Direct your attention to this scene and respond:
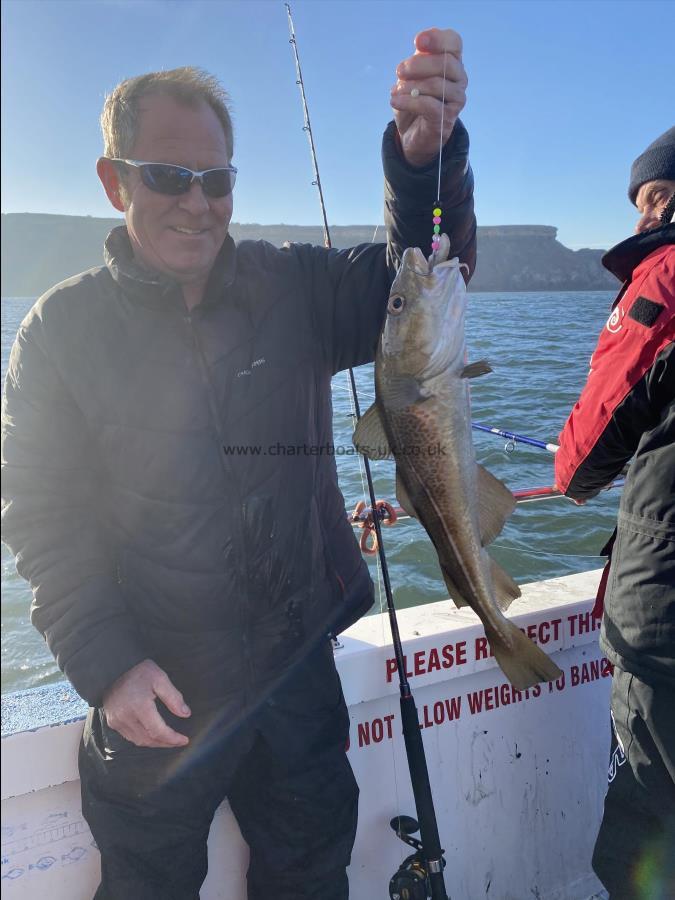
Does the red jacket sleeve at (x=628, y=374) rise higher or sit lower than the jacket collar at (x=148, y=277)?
lower

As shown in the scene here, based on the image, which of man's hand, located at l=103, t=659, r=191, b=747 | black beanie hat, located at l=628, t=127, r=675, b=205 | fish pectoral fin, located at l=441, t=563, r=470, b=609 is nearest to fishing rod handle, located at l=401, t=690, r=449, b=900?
fish pectoral fin, located at l=441, t=563, r=470, b=609

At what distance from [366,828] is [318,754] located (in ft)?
2.85

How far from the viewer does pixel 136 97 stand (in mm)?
2014

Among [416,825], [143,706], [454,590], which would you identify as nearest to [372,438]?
[454,590]

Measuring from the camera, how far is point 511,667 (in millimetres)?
2297

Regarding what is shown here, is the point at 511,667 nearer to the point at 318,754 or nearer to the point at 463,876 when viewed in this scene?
the point at 318,754

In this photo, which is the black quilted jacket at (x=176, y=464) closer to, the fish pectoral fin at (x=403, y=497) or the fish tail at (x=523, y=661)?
the fish pectoral fin at (x=403, y=497)

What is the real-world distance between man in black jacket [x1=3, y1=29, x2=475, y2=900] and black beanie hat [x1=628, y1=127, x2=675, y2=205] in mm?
1135

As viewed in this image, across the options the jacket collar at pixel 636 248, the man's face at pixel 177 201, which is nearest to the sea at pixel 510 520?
the man's face at pixel 177 201

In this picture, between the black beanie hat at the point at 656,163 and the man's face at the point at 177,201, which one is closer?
the man's face at the point at 177,201

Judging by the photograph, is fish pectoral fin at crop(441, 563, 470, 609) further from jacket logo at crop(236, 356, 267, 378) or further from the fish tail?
jacket logo at crop(236, 356, 267, 378)

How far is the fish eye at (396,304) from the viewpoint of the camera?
6.61 feet

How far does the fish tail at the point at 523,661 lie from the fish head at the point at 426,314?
972 mm

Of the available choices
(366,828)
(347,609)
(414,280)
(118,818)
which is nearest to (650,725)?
(347,609)
